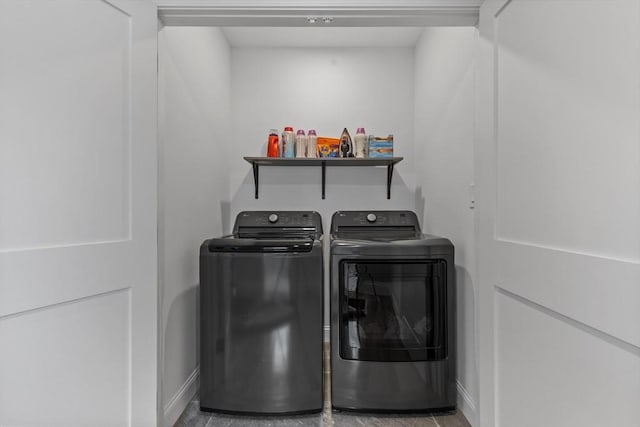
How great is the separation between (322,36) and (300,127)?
26.5 inches

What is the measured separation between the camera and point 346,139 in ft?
8.39

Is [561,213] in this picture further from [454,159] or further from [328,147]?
[328,147]

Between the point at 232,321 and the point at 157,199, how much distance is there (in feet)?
2.39

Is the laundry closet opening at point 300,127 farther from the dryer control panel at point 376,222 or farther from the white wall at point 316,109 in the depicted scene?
the dryer control panel at point 376,222

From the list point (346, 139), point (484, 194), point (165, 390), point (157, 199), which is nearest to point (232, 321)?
point (165, 390)

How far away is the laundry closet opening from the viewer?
1.73 metres

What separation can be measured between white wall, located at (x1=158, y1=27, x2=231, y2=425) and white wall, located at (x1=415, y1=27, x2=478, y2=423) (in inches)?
56.2

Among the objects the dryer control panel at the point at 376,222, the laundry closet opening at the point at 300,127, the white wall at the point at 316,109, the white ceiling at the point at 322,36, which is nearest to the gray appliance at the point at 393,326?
the laundry closet opening at the point at 300,127

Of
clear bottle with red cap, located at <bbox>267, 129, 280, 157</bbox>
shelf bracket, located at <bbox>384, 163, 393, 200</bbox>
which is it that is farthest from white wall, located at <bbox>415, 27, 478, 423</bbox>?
clear bottle with red cap, located at <bbox>267, 129, 280, 157</bbox>

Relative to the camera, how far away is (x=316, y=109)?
2.78 meters

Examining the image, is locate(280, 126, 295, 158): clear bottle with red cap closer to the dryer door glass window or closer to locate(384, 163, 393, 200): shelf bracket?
locate(384, 163, 393, 200): shelf bracket

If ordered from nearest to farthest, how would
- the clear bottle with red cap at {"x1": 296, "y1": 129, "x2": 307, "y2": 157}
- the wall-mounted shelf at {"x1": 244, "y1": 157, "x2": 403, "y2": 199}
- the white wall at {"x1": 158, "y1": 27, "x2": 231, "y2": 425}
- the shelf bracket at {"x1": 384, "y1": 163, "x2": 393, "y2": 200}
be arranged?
the white wall at {"x1": 158, "y1": 27, "x2": 231, "y2": 425}
the wall-mounted shelf at {"x1": 244, "y1": 157, "x2": 403, "y2": 199}
the clear bottle with red cap at {"x1": 296, "y1": 129, "x2": 307, "y2": 157}
the shelf bracket at {"x1": 384, "y1": 163, "x2": 393, "y2": 200}

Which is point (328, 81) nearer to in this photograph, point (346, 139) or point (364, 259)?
point (346, 139)

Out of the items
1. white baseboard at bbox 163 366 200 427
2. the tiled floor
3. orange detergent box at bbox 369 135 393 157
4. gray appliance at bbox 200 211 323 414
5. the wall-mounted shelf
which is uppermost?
orange detergent box at bbox 369 135 393 157
